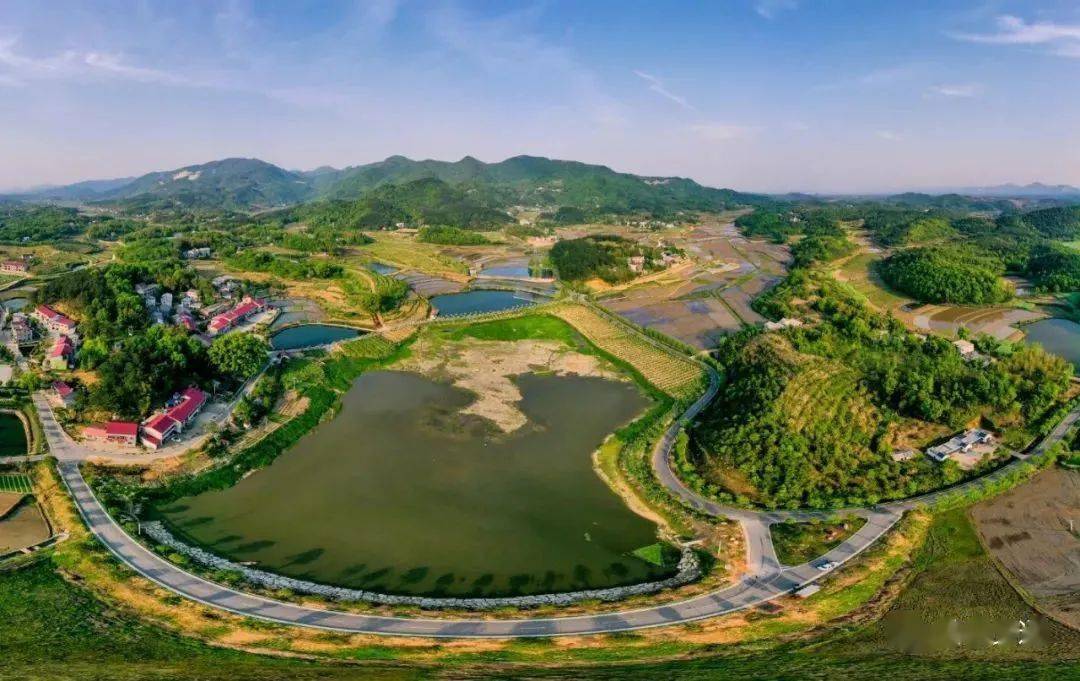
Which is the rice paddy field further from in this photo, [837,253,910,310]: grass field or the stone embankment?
the stone embankment

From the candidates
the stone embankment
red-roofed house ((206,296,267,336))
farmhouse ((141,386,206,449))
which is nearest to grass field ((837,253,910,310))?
the stone embankment

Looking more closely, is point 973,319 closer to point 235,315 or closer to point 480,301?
point 480,301

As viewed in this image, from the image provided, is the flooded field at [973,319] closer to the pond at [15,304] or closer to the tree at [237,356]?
the tree at [237,356]

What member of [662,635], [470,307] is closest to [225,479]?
[662,635]

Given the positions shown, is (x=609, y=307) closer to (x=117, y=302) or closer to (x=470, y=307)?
(x=470, y=307)

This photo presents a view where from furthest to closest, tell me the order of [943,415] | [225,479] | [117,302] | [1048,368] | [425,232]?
[425,232], [117,302], [1048,368], [943,415], [225,479]

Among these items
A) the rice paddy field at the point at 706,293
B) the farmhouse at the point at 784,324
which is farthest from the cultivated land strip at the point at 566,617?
the rice paddy field at the point at 706,293

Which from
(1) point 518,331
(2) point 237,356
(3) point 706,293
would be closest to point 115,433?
(2) point 237,356
